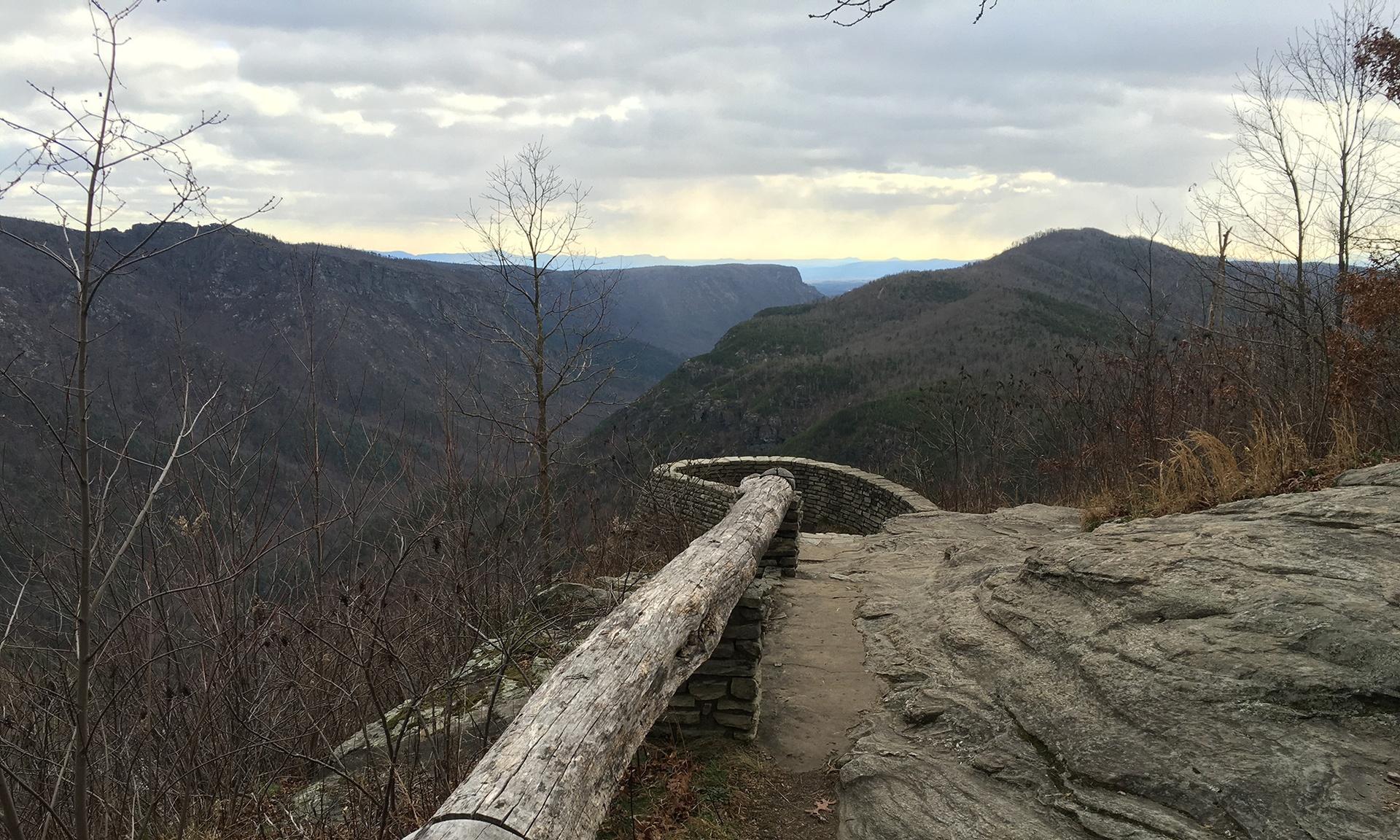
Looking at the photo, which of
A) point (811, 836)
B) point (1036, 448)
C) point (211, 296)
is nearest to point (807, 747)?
point (811, 836)

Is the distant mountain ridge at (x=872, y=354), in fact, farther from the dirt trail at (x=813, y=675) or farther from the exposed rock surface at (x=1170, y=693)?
the exposed rock surface at (x=1170, y=693)

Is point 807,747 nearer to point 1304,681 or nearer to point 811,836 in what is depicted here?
point 811,836

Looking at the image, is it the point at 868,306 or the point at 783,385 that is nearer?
the point at 783,385

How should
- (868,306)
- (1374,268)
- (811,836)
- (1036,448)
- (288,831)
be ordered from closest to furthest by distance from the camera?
1. (288,831)
2. (811,836)
3. (1374,268)
4. (1036,448)
5. (868,306)

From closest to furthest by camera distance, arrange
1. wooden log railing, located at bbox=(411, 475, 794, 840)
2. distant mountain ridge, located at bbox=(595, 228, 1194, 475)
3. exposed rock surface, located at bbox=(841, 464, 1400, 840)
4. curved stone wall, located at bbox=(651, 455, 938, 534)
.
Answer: wooden log railing, located at bbox=(411, 475, 794, 840), exposed rock surface, located at bbox=(841, 464, 1400, 840), curved stone wall, located at bbox=(651, 455, 938, 534), distant mountain ridge, located at bbox=(595, 228, 1194, 475)

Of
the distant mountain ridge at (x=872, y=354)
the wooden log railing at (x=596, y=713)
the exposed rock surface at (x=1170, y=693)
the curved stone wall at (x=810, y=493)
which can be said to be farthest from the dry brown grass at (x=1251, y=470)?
the distant mountain ridge at (x=872, y=354)

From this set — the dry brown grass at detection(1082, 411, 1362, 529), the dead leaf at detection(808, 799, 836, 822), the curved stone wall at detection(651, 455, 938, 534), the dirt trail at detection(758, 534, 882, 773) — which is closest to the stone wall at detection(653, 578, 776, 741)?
the dirt trail at detection(758, 534, 882, 773)

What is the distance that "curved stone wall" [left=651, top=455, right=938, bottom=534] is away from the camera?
1162cm

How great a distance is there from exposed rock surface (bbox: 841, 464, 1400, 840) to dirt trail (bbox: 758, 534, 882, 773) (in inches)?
7.3

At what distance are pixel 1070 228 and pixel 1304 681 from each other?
135878mm

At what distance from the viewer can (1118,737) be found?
10.8 feet

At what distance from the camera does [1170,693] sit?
11.1ft

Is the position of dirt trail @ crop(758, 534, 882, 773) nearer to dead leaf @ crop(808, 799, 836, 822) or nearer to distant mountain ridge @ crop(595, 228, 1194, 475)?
dead leaf @ crop(808, 799, 836, 822)

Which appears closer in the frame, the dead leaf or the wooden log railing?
the wooden log railing
